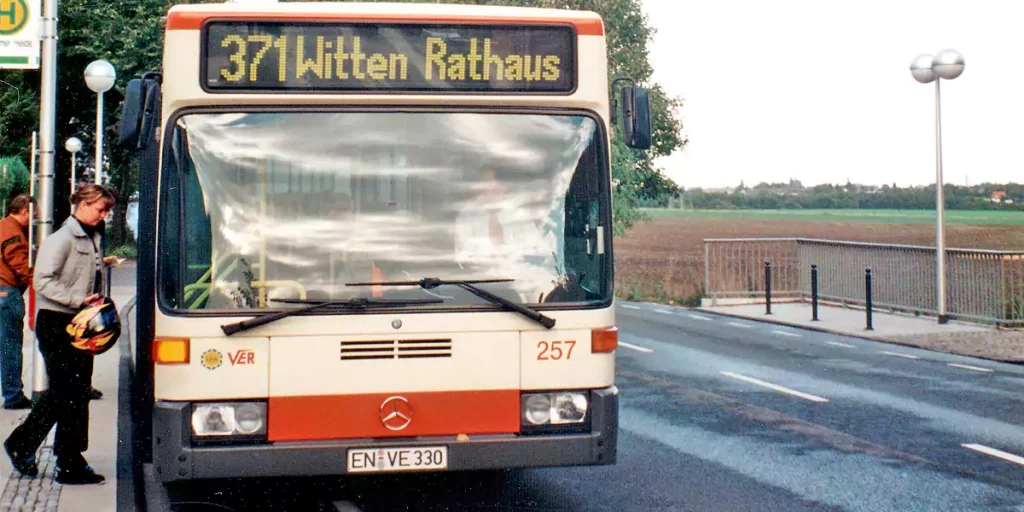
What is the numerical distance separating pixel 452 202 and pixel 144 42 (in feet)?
141

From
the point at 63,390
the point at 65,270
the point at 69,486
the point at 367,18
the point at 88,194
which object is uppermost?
the point at 367,18

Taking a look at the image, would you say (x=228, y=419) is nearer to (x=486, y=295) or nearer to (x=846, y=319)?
(x=486, y=295)

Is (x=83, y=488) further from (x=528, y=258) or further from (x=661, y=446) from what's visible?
(x=661, y=446)

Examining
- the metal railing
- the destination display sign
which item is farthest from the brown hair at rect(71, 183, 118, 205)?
the metal railing

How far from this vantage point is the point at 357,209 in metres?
6.08

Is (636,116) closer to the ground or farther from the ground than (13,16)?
closer to the ground

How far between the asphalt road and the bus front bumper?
0.99m

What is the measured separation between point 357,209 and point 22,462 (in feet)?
9.86

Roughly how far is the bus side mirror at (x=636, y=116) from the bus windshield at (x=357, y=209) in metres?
0.56

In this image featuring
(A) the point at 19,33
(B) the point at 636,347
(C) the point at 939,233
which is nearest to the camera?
(A) the point at 19,33

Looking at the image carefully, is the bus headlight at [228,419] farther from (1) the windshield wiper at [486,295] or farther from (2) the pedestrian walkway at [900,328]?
(2) the pedestrian walkway at [900,328]

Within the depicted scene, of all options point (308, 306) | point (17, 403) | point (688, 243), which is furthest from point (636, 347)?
point (688, 243)

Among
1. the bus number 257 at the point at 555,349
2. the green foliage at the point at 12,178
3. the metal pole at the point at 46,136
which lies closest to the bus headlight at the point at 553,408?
the bus number 257 at the point at 555,349

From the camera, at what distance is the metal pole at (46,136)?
9.77 meters
